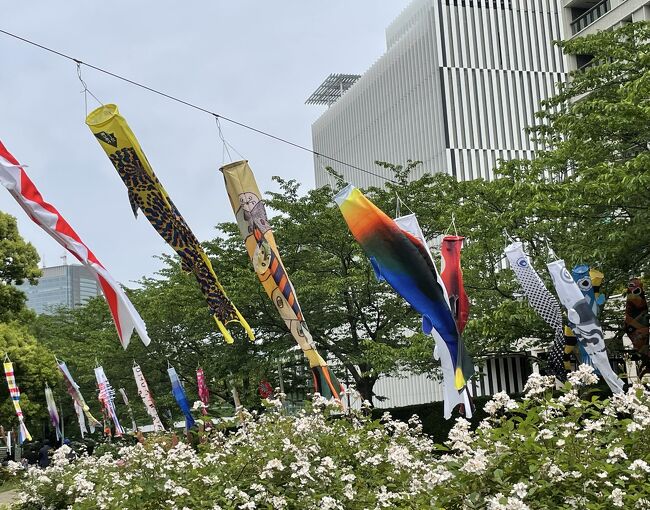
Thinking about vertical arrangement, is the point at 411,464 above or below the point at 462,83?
below

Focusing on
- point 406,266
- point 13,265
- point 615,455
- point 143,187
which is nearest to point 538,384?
point 615,455

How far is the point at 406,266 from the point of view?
468 inches

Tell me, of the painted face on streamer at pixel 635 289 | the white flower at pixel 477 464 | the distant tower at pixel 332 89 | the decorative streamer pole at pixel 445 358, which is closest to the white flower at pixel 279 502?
the white flower at pixel 477 464

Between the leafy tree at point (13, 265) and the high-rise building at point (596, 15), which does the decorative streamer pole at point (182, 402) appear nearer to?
the leafy tree at point (13, 265)

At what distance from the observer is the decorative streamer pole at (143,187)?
1140 centimetres

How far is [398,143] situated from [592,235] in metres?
45.1

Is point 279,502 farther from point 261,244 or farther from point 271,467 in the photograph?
point 261,244

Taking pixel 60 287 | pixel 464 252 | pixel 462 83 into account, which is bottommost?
pixel 464 252

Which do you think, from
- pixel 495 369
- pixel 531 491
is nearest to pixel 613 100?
pixel 531 491

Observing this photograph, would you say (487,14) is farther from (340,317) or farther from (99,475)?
(99,475)

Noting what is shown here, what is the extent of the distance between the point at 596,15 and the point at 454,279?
34.3 m

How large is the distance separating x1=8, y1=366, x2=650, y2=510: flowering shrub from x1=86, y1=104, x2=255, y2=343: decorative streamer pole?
2984 millimetres

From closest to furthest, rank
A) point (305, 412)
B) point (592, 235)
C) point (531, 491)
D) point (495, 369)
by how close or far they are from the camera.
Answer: point (531, 491), point (305, 412), point (592, 235), point (495, 369)

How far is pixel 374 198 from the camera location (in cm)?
2683
